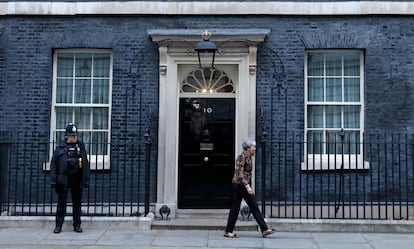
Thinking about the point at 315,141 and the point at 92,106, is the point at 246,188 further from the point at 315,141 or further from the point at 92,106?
the point at 92,106

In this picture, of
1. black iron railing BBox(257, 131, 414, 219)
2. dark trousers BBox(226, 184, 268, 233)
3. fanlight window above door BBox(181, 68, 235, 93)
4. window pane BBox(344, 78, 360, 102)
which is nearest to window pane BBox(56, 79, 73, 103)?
fanlight window above door BBox(181, 68, 235, 93)

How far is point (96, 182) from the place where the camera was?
9.84m

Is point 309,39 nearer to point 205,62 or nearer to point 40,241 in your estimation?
point 205,62

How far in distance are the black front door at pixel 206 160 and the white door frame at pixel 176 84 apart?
0.21 meters

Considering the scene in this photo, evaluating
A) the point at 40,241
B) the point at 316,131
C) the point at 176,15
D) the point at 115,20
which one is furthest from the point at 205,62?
the point at 40,241

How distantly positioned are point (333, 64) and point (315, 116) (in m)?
1.15

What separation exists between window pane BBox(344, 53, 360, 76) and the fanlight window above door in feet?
7.84

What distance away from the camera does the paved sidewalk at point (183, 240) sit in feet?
24.7

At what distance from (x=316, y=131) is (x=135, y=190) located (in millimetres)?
3866

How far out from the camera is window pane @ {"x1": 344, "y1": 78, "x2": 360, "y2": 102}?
10.1 meters

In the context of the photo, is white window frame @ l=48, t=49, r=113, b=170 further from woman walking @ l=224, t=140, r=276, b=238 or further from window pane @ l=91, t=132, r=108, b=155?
woman walking @ l=224, t=140, r=276, b=238

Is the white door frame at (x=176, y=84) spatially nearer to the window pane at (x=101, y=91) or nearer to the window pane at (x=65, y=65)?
the window pane at (x=101, y=91)

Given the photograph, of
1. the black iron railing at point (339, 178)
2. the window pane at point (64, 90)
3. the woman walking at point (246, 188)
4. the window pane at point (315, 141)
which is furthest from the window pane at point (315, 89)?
the window pane at point (64, 90)

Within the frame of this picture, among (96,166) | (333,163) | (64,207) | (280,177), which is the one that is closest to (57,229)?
(64,207)
